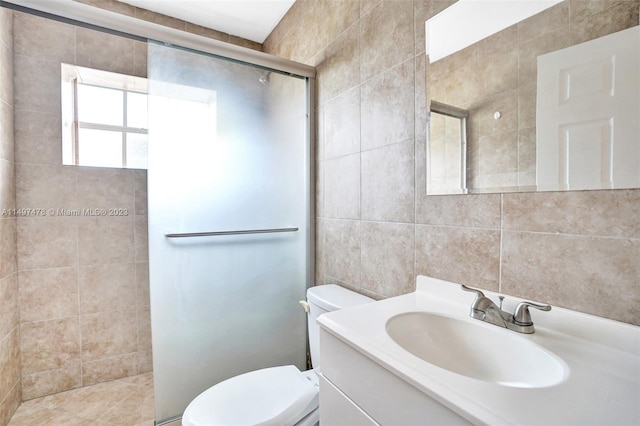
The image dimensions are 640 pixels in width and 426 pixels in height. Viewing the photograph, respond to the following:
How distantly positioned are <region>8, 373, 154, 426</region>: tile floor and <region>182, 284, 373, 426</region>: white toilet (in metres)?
0.91

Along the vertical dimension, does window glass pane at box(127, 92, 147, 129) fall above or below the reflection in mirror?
above

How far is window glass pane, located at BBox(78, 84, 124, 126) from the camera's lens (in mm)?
1973

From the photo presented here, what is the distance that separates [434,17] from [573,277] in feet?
3.14

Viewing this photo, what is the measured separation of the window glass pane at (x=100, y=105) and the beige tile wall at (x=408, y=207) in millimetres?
1260

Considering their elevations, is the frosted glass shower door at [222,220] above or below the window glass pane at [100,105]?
below

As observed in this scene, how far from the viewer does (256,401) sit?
112 cm

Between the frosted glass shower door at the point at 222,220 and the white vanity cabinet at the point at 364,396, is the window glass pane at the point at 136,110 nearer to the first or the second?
the frosted glass shower door at the point at 222,220

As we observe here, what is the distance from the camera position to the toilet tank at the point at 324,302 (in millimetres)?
1329

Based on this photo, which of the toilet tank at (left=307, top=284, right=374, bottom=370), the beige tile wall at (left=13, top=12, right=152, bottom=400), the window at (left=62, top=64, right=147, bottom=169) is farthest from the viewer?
the window at (left=62, top=64, right=147, bottom=169)

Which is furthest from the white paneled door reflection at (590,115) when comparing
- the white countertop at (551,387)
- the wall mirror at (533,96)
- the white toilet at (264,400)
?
the white toilet at (264,400)

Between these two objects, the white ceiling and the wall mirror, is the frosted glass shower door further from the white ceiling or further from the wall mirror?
the wall mirror

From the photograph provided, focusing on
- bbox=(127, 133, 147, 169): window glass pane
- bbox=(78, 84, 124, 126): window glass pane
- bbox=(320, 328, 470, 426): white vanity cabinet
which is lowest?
bbox=(320, 328, 470, 426): white vanity cabinet

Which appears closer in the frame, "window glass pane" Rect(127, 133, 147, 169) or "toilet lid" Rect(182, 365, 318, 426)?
"toilet lid" Rect(182, 365, 318, 426)

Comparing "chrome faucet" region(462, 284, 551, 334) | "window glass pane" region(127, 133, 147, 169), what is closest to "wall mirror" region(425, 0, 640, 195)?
"chrome faucet" region(462, 284, 551, 334)
